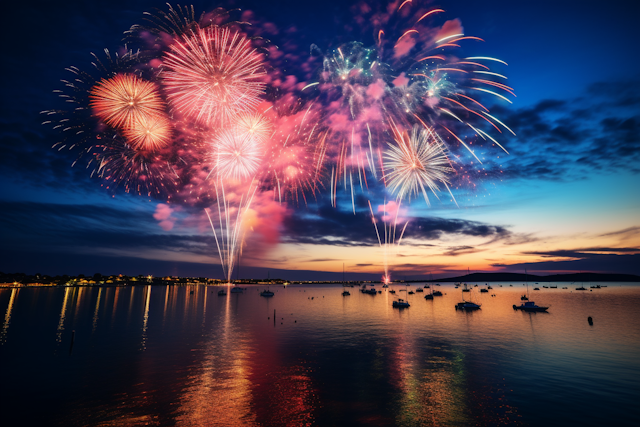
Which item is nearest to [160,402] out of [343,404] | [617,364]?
[343,404]

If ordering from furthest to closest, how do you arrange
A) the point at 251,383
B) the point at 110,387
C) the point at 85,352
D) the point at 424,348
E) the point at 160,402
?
the point at 424,348 → the point at 85,352 → the point at 251,383 → the point at 110,387 → the point at 160,402

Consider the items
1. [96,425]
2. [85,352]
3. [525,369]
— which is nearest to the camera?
[96,425]

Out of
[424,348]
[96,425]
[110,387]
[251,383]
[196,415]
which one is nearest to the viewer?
[96,425]

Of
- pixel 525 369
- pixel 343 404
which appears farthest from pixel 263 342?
pixel 525 369

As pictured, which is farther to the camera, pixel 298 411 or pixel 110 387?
pixel 110 387

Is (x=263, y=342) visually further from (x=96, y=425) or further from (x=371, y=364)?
(x=96, y=425)

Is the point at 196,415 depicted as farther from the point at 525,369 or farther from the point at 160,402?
the point at 525,369

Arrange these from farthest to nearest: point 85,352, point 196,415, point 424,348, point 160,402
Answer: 1. point 424,348
2. point 85,352
3. point 160,402
4. point 196,415

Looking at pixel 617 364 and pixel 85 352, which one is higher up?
pixel 85 352

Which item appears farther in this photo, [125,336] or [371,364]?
[125,336]
